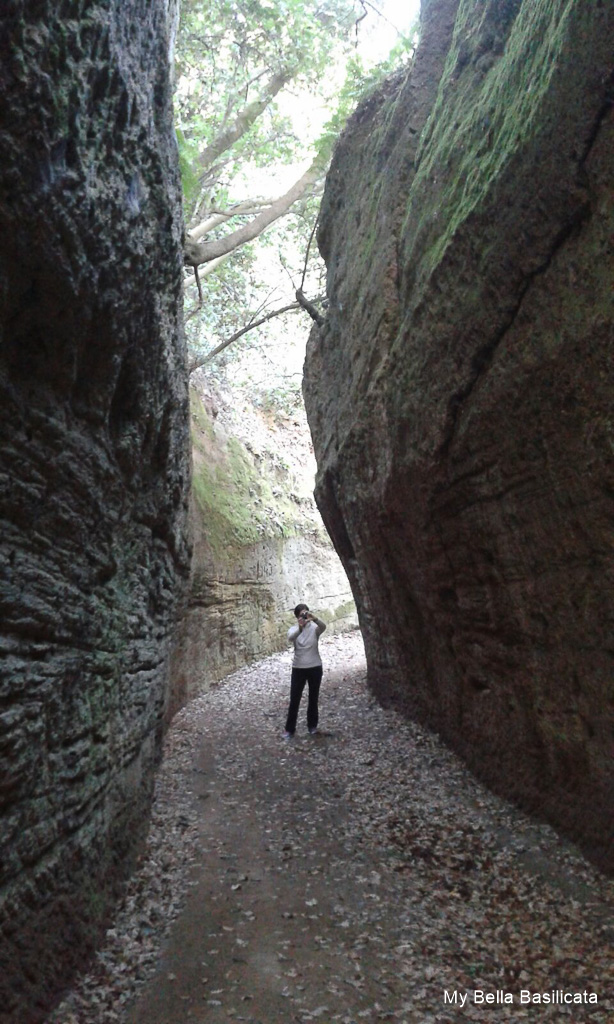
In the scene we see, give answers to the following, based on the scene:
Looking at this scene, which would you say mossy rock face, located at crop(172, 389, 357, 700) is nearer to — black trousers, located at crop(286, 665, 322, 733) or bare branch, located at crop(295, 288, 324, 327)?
black trousers, located at crop(286, 665, 322, 733)

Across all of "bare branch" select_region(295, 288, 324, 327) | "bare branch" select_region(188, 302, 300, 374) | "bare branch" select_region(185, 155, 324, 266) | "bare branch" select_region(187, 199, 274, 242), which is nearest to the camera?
"bare branch" select_region(185, 155, 324, 266)

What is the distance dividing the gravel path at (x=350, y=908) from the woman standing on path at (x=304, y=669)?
1407 millimetres

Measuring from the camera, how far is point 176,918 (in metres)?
5.74

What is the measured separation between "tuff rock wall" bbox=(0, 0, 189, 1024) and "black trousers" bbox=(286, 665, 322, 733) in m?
4.62

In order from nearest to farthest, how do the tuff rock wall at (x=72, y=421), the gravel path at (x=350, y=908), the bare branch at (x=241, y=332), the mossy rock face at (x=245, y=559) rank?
1. the tuff rock wall at (x=72, y=421)
2. the gravel path at (x=350, y=908)
3. the bare branch at (x=241, y=332)
4. the mossy rock face at (x=245, y=559)

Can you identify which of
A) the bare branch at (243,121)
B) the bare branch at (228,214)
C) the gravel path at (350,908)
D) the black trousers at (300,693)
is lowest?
the gravel path at (350,908)

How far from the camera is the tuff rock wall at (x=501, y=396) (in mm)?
5051

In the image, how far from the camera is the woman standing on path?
11.0 metres

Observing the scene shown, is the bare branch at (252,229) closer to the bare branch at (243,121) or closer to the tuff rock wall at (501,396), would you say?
the bare branch at (243,121)

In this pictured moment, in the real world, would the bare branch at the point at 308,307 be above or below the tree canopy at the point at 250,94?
below

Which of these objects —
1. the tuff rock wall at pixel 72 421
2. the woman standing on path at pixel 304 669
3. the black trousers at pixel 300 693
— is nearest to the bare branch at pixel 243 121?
the tuff rock wall at pixel 72 421

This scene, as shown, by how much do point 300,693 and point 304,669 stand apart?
0.41 meters

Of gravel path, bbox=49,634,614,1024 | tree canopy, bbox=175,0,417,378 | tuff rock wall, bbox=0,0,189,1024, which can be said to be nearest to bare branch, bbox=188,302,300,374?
tree canopy, bbox=175,0,417,378

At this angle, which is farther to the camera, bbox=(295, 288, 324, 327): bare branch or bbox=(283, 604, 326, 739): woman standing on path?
bbox=(295, 288, 324, 327): bare branch
